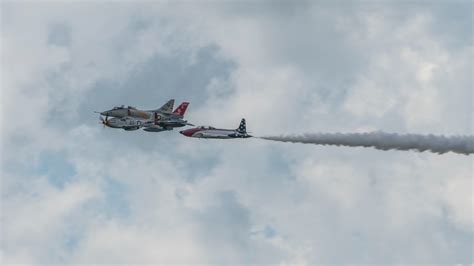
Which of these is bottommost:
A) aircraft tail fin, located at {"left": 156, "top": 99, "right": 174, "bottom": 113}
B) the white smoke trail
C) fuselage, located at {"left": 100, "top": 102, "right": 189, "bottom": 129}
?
the white smoke trail

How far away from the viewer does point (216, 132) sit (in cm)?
13362

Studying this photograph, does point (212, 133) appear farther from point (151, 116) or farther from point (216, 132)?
point (151, 116)

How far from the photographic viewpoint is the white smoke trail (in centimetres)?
9462

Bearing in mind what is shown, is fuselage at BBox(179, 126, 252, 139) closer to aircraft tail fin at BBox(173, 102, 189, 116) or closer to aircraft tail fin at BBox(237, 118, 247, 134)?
aircraft tail fin at BBox(237, 118, 247, 134)

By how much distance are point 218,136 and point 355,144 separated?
1371 inches

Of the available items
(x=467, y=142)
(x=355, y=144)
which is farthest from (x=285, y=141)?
(x=467, y=142)

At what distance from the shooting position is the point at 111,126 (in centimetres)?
13750

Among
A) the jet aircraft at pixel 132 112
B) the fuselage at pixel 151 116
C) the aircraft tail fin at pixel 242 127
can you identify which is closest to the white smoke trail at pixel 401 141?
the aircraft tail fin at pixel 242 127

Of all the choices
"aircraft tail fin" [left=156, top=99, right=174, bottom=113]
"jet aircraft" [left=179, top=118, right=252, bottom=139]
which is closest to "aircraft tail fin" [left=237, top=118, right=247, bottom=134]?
"jet aircraft" [left=179, top=118, right=252, bottom=139]

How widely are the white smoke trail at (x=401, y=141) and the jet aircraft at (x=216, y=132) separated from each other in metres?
21.6

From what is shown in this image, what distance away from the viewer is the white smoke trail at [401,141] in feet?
310

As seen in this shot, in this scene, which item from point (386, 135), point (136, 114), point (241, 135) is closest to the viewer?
point (386, 135)

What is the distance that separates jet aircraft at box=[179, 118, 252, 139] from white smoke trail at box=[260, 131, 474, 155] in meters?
21.6

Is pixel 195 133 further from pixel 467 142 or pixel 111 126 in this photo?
pixel 467 142
